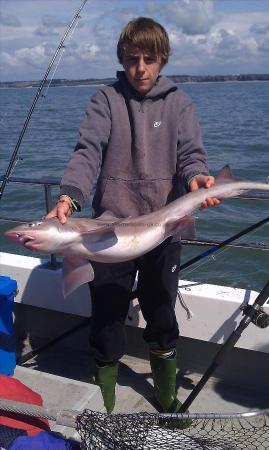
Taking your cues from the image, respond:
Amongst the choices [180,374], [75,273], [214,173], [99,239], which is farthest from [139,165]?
[214,173]

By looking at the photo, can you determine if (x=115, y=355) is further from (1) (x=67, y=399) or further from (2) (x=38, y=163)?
(2) (x=38, y=163)

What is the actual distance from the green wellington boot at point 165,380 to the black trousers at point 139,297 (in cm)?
9

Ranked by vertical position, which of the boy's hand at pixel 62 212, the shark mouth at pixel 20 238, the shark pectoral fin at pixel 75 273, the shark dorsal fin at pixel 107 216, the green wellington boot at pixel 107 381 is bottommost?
the green wellington boot at pixel 107 381

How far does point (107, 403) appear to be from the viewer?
3.68m

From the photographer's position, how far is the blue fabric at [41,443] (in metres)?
2.30

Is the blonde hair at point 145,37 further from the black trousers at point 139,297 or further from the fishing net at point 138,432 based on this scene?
the fishing net at point 138,432

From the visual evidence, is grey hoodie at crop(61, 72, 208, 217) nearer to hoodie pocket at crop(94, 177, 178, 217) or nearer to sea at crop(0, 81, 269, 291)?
hoodie pocket at crop(94, 177, 178, 217)

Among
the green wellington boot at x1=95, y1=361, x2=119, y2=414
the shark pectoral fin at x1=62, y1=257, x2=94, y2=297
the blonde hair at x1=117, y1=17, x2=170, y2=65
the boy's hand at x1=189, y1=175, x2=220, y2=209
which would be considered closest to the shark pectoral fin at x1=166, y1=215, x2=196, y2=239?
the boy's hand at x1=189, y1=175, x2=220, y2=209

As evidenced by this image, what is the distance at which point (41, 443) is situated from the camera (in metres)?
2.33

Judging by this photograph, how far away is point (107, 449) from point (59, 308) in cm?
213

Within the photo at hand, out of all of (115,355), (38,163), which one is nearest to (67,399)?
(115,355)

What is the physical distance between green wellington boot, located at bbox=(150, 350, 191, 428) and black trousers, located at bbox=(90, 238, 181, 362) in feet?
0.31

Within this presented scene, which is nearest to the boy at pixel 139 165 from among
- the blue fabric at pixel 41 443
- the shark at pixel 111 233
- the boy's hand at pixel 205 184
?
the boy's hand at pixel 205 184

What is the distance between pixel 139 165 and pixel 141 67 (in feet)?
1.79
